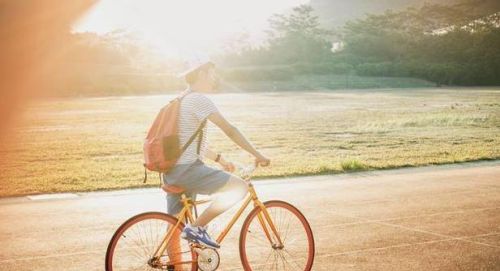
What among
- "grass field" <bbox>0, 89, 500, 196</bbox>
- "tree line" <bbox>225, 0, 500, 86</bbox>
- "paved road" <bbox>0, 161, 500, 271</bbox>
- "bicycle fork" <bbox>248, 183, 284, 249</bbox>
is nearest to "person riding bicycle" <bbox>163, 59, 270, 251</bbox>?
"bicycle fork" <bbox>248, 183, 284, 249</bbox>

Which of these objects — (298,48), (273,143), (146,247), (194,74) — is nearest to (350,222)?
(146,247)

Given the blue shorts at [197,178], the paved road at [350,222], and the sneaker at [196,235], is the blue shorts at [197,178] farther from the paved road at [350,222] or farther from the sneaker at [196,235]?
the paved road at [350,222]

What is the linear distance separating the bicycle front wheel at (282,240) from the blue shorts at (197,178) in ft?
1.28

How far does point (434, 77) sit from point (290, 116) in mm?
54936

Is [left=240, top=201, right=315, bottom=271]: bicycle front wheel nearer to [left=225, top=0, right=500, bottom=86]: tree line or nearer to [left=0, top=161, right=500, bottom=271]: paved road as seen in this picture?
[left=0, top=161, right=500, bottom=271]: paved road

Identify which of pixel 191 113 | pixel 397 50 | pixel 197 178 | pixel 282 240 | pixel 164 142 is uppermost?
pixel 397 50

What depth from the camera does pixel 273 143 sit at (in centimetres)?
2219

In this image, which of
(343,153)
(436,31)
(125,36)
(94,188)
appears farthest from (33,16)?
(436,31)

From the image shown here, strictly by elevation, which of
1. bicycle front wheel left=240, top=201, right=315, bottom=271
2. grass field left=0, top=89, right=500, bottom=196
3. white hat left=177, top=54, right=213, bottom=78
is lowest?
grass field left=0, top=89, right=500, bottom=196

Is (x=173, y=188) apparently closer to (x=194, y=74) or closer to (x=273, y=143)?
(x=194, y=74)

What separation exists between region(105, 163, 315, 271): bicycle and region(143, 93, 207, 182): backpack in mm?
248

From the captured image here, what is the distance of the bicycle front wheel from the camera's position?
537cm

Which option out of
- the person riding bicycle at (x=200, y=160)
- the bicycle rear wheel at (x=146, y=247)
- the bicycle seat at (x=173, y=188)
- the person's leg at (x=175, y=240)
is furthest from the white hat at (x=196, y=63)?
the bicycle rear wheel at (x=146, y=247)

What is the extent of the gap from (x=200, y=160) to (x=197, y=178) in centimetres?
15
